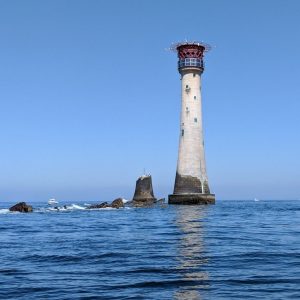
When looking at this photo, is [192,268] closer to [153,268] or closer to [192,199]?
[153,268]

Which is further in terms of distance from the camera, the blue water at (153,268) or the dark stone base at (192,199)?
the dark stone base at (192,199)

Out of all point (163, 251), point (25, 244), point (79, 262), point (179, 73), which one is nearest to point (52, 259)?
point (79, 262)

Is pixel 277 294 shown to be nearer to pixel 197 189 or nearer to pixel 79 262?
pixel 79 262

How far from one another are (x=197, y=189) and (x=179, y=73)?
21.5 m

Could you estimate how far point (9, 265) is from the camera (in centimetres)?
1759

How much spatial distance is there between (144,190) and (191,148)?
21521 mm

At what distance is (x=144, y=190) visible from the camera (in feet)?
331

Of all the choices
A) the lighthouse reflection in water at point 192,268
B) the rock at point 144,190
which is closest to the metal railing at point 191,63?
the rock at point 144,190

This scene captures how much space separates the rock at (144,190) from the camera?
329 feet

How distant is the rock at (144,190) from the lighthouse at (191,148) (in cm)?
1508

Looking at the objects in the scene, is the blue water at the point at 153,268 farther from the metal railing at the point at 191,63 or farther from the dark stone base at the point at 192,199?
the metal railing at the point at 191,63

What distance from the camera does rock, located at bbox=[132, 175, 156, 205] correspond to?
329ft

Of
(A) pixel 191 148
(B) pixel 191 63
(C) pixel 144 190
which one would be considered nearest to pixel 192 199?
(A) pixel 191 148

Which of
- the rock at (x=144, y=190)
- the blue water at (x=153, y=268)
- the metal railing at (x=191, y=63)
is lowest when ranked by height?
the blue water at (x=153, y=268)
